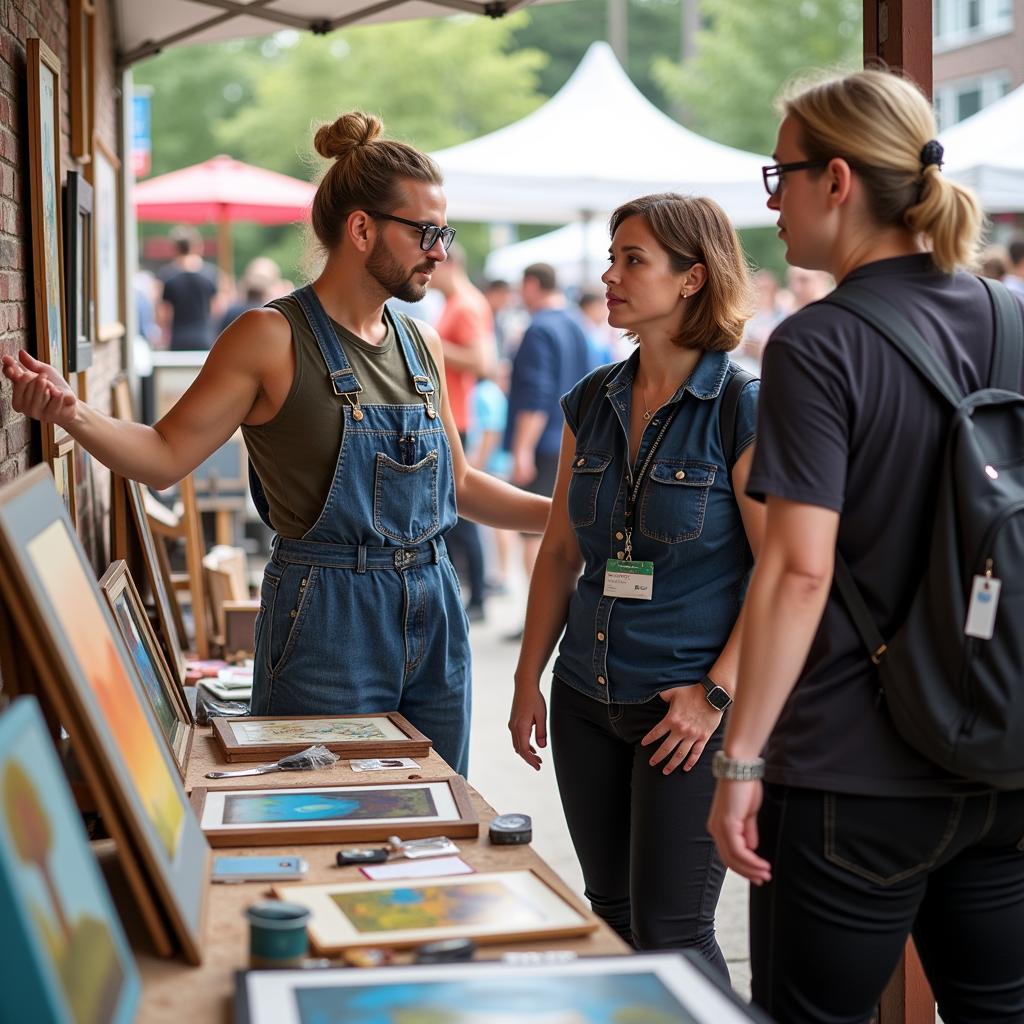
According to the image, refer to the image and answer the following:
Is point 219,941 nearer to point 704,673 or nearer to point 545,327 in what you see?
point 704,673

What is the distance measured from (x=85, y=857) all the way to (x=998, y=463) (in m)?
1.19

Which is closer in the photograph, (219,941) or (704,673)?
(219,941)

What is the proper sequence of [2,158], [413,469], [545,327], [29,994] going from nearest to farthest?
[29,994] → [2,158] → [413,469] → [545,327]

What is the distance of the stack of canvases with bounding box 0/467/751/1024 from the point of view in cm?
126

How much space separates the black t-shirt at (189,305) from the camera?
11.7 meters

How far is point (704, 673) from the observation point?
2.61 meters

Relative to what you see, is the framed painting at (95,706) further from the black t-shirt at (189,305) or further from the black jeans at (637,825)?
the black t-shirt at (189,305)

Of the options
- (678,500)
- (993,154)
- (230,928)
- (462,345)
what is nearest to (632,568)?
(678,500)

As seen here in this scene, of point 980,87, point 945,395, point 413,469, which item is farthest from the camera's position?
point 980,87

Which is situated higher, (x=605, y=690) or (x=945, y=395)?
(x=945, y=395)

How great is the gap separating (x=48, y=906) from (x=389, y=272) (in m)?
1.77

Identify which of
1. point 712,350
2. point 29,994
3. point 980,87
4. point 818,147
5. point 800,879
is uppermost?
point 980,87

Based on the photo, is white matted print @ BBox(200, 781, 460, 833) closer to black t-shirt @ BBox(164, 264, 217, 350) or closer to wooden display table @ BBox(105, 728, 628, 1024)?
wooden display table @ BBox(105, 728, 628, 1024)

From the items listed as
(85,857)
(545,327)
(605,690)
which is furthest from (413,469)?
(545,327)
